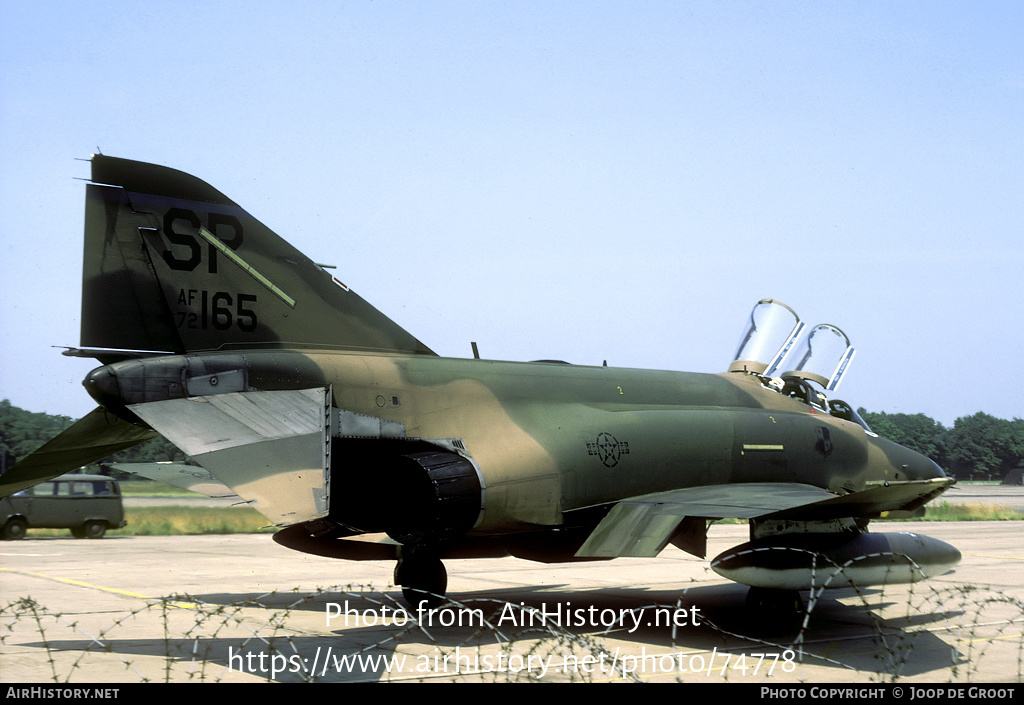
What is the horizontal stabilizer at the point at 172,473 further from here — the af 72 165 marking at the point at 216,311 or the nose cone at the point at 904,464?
the nose cone at the point at 904,464

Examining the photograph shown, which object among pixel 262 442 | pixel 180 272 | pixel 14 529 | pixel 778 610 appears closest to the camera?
pixel 262 442

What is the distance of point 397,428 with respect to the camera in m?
9.59

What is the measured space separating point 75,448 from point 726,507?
664 centimetres

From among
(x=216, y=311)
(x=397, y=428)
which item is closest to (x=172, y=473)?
(x=216, y=311)

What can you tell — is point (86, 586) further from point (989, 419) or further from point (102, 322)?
point (989, 419)

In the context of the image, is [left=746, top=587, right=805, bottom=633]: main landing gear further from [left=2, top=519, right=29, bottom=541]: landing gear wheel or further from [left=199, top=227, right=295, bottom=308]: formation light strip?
[left=2, top=519, right=29, bottom=541]: landing gear wheel

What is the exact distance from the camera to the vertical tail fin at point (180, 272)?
900cm

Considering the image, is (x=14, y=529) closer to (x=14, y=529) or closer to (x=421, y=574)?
(x=14, y=529)

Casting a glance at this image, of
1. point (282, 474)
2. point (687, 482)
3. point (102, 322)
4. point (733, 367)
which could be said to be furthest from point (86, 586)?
point (733, 367)

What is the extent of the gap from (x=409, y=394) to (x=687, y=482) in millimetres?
3511

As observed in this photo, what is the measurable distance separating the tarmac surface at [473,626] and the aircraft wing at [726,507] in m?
0.96

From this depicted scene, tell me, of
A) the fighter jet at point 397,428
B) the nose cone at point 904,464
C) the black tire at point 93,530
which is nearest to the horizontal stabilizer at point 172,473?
the fighter jet at point 397,428

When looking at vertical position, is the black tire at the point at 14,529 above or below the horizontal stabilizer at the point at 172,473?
below

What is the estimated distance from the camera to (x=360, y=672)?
762 centimetres
